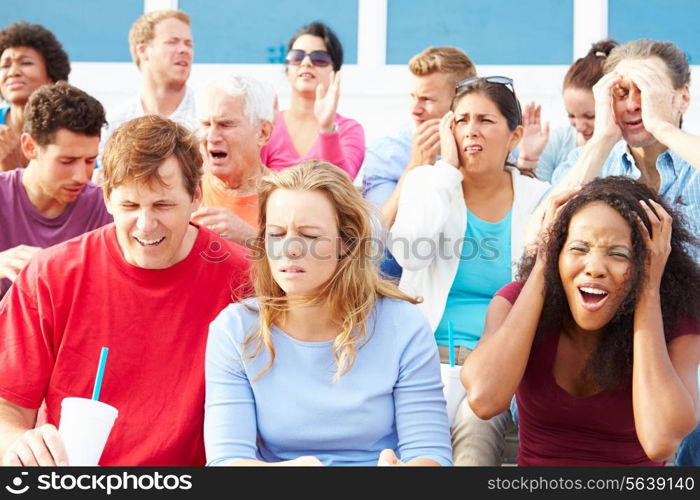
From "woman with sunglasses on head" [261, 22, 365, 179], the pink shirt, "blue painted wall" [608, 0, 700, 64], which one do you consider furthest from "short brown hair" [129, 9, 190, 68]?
"blue painted wall" [608, 0, 700, 64]

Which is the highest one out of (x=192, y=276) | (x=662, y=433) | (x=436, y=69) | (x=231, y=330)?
(x=436, y=69)

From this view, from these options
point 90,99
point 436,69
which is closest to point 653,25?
point 436,69

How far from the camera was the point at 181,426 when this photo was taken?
7.18ft

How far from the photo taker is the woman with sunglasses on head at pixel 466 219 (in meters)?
2.97

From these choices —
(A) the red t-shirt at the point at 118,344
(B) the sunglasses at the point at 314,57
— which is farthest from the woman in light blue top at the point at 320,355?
(B) the sunglasses at the point at 314,57

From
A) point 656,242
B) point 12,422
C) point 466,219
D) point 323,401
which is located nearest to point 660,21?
point 466,219

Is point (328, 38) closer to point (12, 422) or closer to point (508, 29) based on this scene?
point (508, 29)

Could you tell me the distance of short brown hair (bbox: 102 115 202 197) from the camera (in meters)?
2.27

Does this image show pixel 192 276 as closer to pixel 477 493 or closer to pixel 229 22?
pixel 477 493

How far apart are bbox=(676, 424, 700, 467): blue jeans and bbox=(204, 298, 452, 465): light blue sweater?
0.72 m

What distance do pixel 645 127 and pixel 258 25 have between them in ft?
9.27

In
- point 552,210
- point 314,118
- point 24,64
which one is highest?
point 24,64

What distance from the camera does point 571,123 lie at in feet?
12.6

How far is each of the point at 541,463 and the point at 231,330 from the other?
2.52 ft
